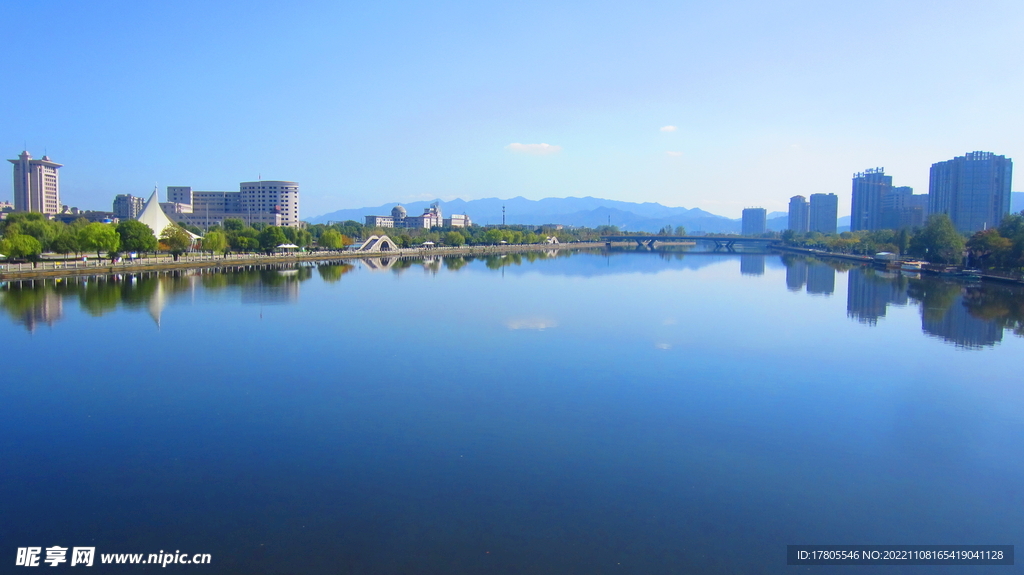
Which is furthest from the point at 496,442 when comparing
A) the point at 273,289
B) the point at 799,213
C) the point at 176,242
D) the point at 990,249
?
the point at 799,213

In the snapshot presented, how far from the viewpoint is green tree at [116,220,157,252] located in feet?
57.8

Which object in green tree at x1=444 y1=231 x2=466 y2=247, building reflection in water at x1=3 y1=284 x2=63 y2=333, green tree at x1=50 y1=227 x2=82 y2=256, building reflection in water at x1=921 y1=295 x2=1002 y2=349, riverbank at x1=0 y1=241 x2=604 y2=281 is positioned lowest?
building reflection in water at x1=921 y1=295 x2=1002 y2=349

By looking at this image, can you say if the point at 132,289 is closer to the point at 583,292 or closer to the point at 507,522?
the point at 583,292

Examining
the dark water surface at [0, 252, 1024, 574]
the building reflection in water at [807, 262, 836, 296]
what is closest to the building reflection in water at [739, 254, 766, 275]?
the building reflection in water at [807, 262, 836, 296]

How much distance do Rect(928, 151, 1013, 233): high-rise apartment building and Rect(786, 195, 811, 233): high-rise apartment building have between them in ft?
92.1

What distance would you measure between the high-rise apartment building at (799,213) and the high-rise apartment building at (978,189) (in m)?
28.1

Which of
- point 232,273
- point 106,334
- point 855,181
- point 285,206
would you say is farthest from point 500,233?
point 106,334

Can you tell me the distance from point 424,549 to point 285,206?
48.4 metres

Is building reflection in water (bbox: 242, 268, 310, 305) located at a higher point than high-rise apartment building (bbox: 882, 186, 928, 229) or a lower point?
lower

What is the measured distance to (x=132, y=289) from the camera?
474 inches

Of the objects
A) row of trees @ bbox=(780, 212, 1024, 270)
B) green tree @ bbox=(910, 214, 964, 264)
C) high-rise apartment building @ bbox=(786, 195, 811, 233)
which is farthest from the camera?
high-rise apartment building @ bbox=(786, 195, 811, 233)

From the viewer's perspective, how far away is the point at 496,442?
4074mm

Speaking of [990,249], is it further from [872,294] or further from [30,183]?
[30,183]

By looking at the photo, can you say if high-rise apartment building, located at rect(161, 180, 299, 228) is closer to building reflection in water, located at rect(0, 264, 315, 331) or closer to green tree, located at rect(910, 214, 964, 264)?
building reflection in water, located at rect(0, 264, 315, 331)
